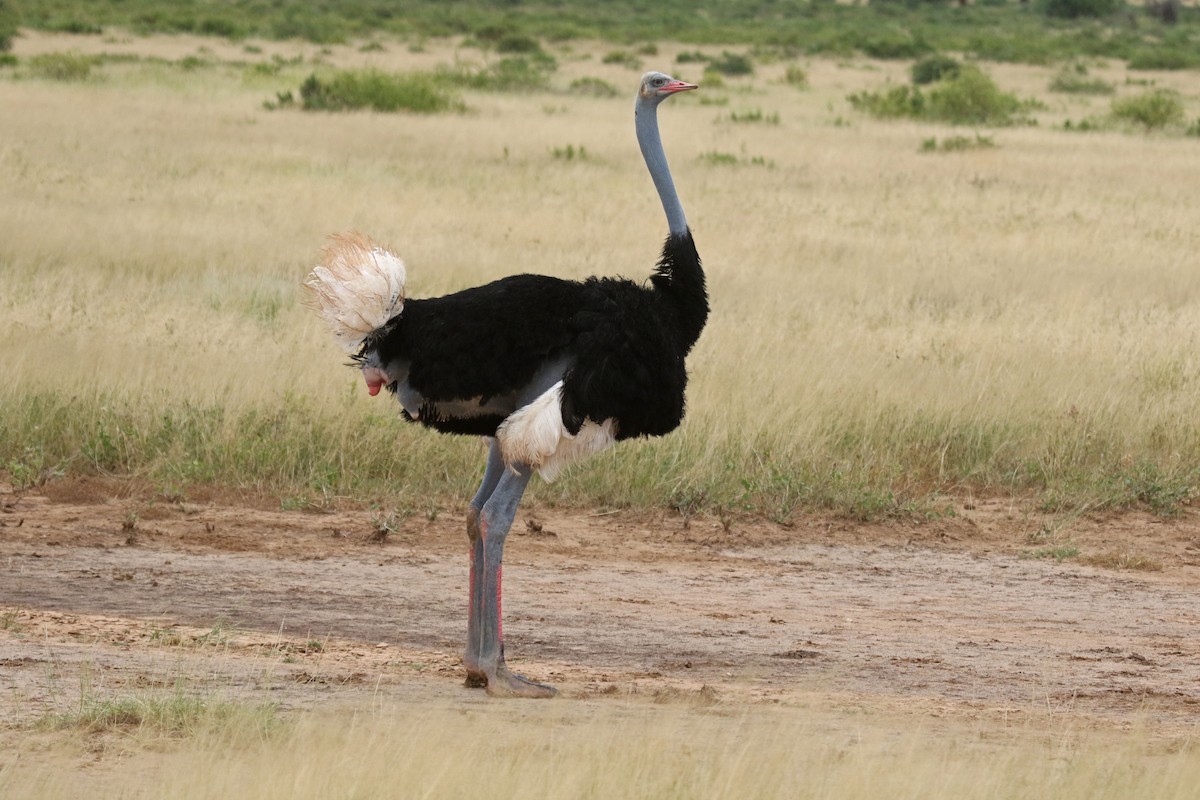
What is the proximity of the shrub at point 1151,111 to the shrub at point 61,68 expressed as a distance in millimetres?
18862

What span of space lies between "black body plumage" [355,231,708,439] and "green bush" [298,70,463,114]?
22.1 metres

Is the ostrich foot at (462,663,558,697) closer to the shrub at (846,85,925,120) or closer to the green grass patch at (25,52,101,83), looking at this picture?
the shrub at (846,85,925,120)

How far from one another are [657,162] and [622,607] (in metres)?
1.81

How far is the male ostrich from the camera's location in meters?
5.32

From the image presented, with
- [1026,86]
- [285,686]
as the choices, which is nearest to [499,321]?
[285,686]

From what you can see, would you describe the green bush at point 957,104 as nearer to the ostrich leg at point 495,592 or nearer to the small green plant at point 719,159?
the small green plant at point 719,159

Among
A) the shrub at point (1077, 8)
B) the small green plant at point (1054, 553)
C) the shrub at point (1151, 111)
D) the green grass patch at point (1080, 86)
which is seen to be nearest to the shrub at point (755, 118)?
the shrub at point (1151, 111)

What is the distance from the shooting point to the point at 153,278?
41.7ft

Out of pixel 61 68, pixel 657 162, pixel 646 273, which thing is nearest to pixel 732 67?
pixel 61 68

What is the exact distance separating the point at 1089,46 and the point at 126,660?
182 feet

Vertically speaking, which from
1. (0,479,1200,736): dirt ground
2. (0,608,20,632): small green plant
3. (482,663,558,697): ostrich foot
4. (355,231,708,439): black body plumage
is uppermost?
(355,231,708,439): black body plumage

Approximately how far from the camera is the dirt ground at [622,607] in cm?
545

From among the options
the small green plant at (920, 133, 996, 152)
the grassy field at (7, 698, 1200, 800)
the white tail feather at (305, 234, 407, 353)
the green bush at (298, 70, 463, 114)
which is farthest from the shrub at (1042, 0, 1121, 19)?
the grassy field at (7, 698, 1200, 800)

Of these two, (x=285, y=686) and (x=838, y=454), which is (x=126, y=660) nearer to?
(x=285, y=686)
